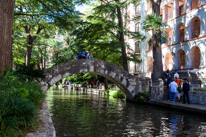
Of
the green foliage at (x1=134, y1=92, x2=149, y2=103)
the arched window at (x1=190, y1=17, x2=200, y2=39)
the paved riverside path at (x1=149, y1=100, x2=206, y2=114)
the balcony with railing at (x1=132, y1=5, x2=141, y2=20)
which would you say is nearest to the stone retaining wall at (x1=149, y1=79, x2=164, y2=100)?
the paved riverside path at (x1=149, y1=100, x2=206, y2=114)

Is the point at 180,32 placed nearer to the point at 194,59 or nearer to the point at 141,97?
the point at 194,59

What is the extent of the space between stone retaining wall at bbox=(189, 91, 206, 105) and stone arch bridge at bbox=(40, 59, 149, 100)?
6.75 metres

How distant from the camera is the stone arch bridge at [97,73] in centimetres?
1858

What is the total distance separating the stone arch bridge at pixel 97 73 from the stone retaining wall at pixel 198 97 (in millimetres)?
6753

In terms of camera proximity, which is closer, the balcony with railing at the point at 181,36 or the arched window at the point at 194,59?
the arched window at the point at 194,59

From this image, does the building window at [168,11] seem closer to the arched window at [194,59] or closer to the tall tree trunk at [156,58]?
the arched window at [194,59]

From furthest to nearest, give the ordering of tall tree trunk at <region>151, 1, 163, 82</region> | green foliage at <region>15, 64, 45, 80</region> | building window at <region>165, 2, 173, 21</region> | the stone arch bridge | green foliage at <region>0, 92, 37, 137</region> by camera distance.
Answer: building window at <region>165, 2, 173, 21</region> → tall tree trunk at <region>151, 1, 163, 82</region> → the stone arch bridge → green foliage at <region>15, 64, 45, 80</region> → green foliage at <region>0, 92, 37, 137</region>

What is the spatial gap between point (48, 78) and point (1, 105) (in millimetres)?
14387

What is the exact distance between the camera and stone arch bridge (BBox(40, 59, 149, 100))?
18.6 metres

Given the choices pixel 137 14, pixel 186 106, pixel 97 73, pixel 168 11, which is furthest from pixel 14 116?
pixel 137 14

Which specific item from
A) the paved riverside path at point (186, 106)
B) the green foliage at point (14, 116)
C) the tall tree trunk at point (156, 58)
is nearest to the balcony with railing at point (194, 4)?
the tall tree trunk at point (156, 58)

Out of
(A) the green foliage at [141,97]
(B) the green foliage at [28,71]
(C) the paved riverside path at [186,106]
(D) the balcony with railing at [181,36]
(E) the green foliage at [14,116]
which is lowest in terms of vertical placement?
(C) the paved riverside path at [186,106]

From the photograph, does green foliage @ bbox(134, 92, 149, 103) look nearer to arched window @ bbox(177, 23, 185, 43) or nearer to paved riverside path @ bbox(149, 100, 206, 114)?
paved riverside path @ bbox(149, 100, 206, 114)

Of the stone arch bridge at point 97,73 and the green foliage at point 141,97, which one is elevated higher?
the stone arch bridge at point 97,73
